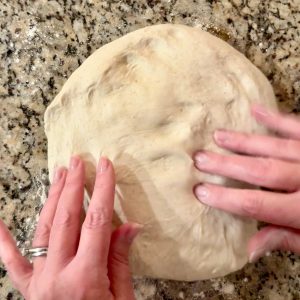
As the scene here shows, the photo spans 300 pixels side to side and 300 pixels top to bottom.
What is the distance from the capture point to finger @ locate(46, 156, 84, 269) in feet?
2.32

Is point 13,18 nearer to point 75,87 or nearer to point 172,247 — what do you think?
point 75,87

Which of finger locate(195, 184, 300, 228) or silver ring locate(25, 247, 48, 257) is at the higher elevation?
finger locate(195, 184, 300, 228)

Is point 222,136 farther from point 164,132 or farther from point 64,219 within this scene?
point 64,219

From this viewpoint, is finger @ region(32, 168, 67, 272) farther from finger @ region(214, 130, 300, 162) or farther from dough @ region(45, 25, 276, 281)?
finger @ region(214, 130, 300, 162)

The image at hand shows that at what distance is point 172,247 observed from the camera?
80 centimetres

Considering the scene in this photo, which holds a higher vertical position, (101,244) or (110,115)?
(110,115)

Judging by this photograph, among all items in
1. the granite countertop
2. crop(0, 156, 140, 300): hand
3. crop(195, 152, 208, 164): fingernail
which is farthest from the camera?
the granite countertop

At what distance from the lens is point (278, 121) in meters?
0.83

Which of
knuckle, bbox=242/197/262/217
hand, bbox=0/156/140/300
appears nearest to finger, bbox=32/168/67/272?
hand, bbox=0/156/140/300

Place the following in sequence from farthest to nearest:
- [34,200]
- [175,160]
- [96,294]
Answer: [34,200] < [175,160] < [96,294]

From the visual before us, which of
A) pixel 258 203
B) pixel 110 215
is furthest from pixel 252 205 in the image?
pixel 110 215

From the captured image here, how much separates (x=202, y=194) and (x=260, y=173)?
11 cm

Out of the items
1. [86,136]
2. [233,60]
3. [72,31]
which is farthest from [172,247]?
[72,31]

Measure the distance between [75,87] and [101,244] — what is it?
32 cm
